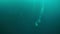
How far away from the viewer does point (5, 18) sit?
1.03 metres

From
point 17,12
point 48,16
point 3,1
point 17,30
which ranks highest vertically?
point 3,1

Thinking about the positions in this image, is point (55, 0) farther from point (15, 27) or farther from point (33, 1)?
point (15, 27)

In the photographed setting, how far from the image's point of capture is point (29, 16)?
3.31 ft

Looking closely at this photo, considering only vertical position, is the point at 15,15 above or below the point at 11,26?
above

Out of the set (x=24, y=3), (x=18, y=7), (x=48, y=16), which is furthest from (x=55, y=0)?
(x=18, y=7)

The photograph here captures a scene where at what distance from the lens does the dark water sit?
39.2 inches

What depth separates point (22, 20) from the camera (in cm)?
101

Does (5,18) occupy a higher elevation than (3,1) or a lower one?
lower

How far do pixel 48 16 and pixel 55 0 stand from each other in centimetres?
26

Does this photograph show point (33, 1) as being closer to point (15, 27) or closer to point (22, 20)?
point (22, 20)

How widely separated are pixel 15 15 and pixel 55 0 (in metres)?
0.65

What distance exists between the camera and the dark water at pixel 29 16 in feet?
3.27

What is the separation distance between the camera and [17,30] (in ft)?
3.37

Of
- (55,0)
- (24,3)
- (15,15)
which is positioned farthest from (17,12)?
(55,0)
